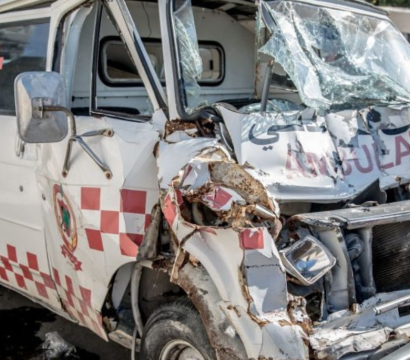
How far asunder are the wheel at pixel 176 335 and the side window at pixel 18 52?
176cm

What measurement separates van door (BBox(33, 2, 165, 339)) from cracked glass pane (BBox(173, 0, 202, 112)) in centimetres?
21

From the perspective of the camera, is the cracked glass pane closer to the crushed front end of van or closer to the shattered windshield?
the crushed front end of van

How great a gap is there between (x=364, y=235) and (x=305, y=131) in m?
0.71

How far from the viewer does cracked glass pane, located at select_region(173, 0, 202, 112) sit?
122 inches

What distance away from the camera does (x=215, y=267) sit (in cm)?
229

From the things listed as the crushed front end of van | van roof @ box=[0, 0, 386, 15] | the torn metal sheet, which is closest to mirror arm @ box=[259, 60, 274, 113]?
the crushed front end of van

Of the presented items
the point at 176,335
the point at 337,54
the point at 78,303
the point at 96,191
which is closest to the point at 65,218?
the point at 96,191

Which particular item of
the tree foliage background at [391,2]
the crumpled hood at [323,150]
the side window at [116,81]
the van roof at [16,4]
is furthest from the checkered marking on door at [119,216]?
the tree foliage background at [391,2]

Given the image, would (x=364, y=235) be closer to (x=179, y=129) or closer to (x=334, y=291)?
(x=334, y=291)

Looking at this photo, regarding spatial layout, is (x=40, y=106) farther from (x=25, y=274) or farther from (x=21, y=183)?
(x=25, y=274)

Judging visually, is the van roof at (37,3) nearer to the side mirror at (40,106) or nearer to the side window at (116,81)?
the side window at (116,81)

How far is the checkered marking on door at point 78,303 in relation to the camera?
126 inches

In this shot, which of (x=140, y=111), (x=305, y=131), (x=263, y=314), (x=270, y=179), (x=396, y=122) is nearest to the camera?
(x=263, y=314)

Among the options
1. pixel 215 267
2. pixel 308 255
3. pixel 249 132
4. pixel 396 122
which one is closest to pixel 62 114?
pixel 249 132
